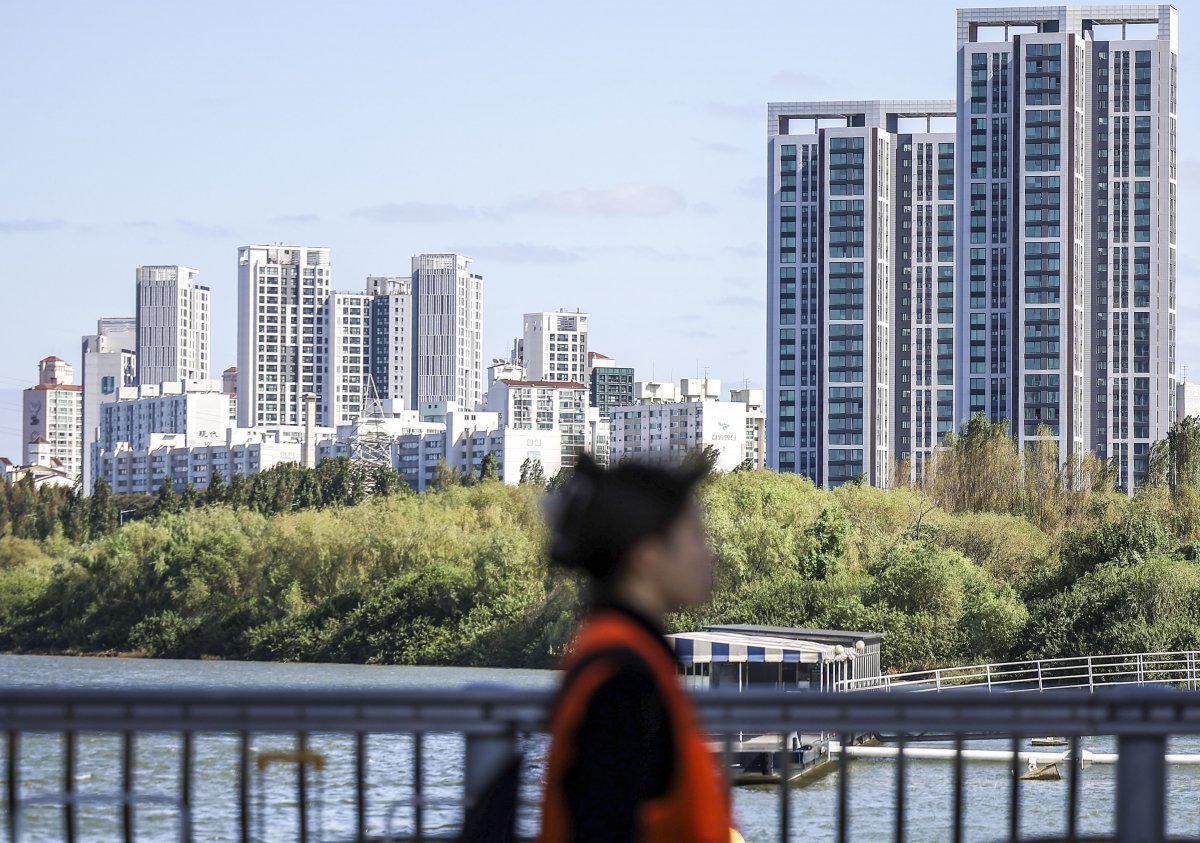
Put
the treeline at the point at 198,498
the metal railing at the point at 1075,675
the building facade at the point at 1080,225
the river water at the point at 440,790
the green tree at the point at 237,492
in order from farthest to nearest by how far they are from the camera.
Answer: the building facade at the point at 1080,225
the green tree at the point at 237,492
the treeline at the point at 198,498
the metal railing at the point at 1075,675
the river water at the point at 440,790

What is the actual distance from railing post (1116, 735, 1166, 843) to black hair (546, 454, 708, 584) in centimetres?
165

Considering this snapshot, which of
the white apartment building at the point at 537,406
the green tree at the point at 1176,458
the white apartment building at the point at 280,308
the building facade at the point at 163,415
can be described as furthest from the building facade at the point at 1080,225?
the white apartment building at the point at 280,308

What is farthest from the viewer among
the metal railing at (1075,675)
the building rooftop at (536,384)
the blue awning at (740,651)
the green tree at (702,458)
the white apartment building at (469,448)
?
the building rooftop at (536,384)

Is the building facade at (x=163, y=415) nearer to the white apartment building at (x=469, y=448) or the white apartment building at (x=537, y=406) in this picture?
the white apartment building at (x=537, y=406)

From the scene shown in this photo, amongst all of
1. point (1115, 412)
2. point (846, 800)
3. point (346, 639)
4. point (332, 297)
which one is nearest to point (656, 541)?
point (846, 800)

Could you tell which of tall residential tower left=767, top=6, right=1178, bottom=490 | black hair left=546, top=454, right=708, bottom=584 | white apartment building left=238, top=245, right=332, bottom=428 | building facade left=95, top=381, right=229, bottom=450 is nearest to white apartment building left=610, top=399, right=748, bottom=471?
tall residential tower left=767, top=6, right=1178, bottom=490

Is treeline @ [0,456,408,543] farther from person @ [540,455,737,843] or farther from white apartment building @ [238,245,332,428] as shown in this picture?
white apartment building @ [238,245,332,428]

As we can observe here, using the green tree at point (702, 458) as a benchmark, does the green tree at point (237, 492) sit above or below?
below

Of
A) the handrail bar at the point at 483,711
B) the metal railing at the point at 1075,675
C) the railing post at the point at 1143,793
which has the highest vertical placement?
the handrail bar at the point at 483,711

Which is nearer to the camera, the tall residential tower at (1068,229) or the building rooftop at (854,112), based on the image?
the tall residential tower at (1068,229)

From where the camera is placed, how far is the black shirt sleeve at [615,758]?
2189mm

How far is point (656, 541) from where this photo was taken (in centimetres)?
234

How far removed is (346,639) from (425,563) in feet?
11.3

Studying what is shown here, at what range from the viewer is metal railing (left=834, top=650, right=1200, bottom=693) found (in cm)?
2953
